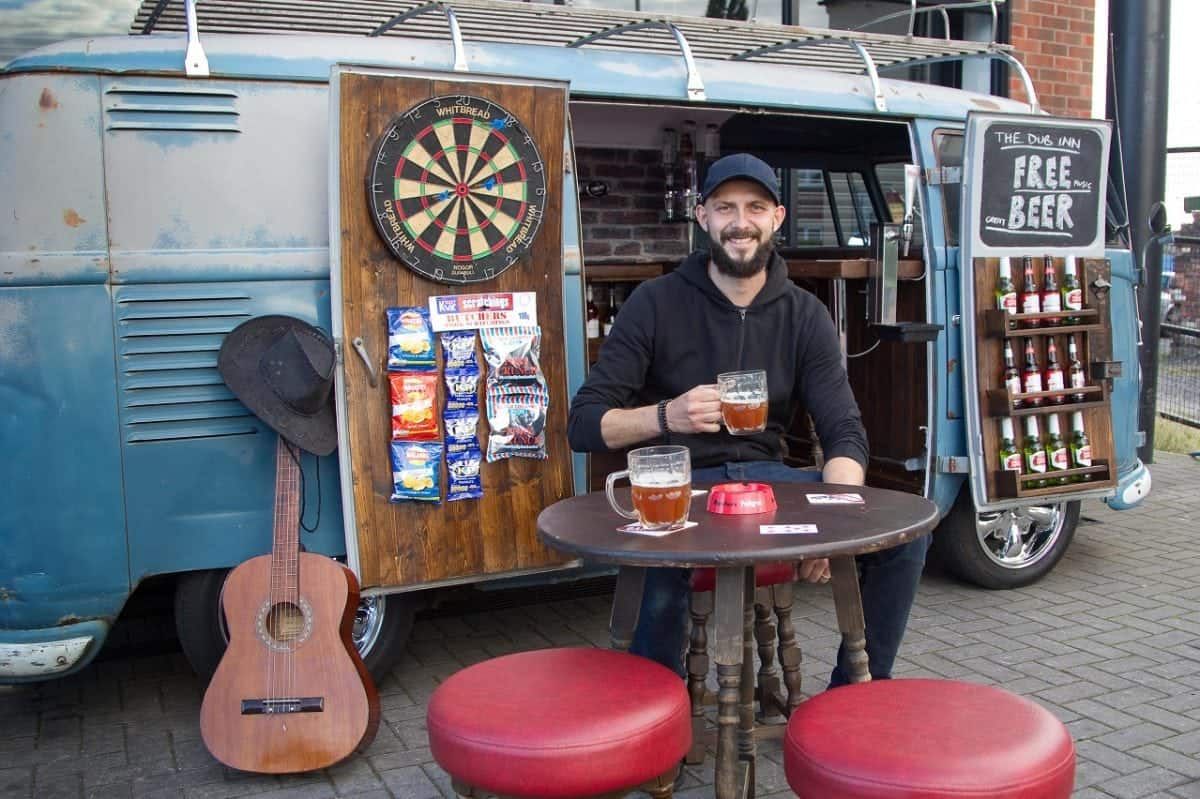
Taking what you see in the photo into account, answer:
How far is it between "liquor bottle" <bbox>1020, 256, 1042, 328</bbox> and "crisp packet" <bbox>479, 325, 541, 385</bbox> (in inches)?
84.4

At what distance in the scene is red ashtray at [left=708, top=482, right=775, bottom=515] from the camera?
116 inches

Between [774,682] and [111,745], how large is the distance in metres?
2.17

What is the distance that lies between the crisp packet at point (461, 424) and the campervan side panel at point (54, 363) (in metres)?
1.05

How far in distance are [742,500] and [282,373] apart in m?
1.65

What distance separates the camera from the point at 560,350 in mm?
4227

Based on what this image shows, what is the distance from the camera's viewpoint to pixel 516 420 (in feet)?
13.5

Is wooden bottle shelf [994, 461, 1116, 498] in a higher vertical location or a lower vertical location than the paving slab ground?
higher

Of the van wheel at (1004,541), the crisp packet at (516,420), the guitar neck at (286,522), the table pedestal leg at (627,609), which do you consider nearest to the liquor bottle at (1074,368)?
the van wheel at (1004,541)

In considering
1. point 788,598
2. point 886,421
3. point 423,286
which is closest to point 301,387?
point 423,286

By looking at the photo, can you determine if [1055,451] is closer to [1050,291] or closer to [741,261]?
[1050,291]

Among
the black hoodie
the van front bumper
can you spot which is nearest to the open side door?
the black hoodie

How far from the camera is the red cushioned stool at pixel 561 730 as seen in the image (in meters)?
2.39

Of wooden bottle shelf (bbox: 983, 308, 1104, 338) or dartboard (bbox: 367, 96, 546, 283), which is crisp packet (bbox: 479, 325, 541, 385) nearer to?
dartboard (bbox: 367, 96, 546, 283)

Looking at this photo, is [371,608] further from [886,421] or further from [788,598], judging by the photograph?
[886,421]
